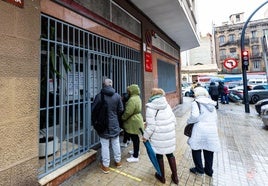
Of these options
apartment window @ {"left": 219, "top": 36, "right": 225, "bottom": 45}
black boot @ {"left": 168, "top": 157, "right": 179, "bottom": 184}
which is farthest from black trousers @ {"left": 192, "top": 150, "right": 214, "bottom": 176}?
apartment window @ {"left": 219, "top": 36, "right": 225, "bottom": 45}

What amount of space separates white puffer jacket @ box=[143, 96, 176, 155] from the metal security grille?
5.28 ft

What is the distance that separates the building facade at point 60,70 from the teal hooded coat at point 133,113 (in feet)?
3.00

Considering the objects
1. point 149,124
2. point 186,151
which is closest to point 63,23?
point 149,124

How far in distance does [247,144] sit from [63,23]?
5549 mm

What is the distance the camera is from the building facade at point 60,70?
2.39 meters

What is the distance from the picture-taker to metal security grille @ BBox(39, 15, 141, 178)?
3.16 metres

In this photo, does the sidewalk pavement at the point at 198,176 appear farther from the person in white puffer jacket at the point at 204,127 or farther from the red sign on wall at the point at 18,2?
the red sign on wall at the point at 18,2

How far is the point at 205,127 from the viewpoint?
316 centimetres

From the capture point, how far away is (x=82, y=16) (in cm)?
382

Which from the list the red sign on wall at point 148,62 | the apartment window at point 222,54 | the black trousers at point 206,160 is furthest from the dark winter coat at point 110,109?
the apartment window at point 222,54

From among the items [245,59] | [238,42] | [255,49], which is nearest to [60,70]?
[245,59]

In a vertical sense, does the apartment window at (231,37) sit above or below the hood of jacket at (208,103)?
above

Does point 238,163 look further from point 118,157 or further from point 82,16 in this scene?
point 82,16

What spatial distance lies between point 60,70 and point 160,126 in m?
2.06
